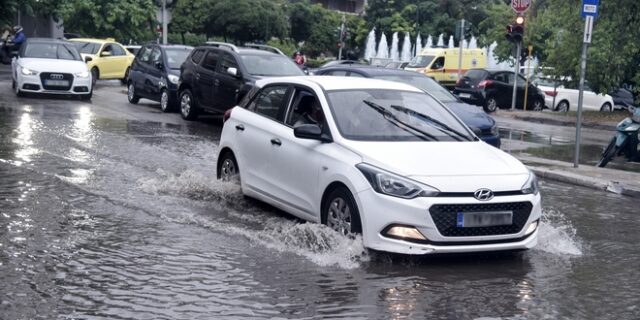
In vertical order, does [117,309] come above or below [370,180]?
below

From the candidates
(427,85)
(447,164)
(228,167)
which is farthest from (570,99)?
(447,164)

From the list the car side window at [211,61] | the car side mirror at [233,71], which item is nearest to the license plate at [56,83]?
the car side window at [211,61]

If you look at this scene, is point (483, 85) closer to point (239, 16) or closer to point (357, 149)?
point (357, 149)

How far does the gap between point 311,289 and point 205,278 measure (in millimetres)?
866

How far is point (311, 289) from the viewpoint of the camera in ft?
22.2

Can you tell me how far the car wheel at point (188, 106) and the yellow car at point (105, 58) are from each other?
13583mm

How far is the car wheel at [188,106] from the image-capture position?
20.0 meters

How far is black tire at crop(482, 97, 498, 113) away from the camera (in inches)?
1214

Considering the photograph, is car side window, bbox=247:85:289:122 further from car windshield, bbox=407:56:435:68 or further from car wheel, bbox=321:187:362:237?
car windshield, bbox=407:56:435:68

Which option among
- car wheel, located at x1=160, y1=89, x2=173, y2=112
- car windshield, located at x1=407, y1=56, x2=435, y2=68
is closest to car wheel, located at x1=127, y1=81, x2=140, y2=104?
car wheel, located at x1=160, y1=89, x2=173, y2=112

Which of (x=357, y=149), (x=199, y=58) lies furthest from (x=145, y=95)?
(x=357, y=149)

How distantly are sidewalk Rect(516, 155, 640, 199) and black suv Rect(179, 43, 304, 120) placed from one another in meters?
5.94

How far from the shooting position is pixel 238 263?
24.6 ft

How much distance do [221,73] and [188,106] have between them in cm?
157
